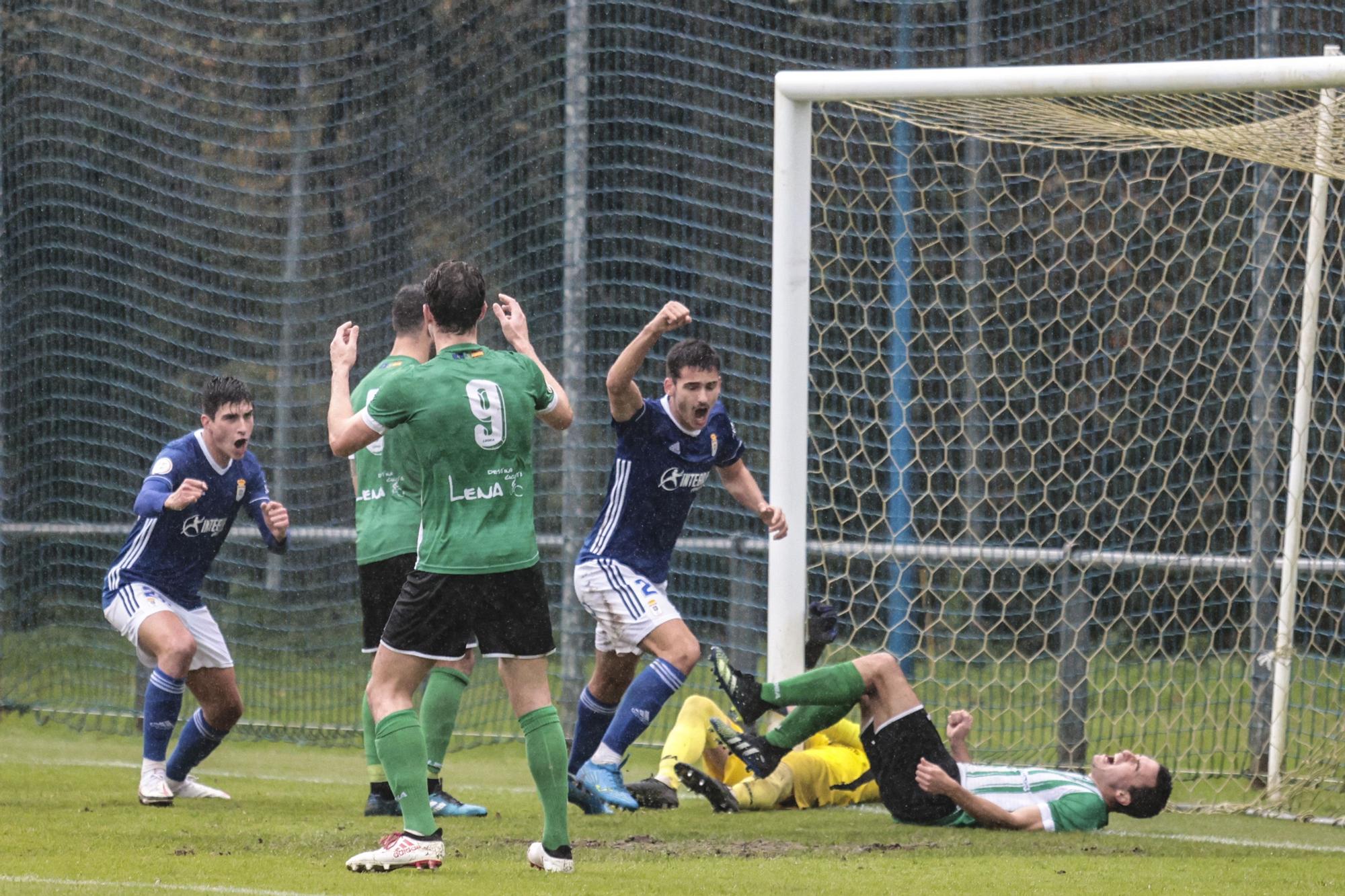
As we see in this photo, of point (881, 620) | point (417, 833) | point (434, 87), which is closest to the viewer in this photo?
point (417, 833)

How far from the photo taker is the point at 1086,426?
852 cm

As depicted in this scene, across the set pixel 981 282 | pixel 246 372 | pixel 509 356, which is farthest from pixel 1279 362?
pixel 246 372

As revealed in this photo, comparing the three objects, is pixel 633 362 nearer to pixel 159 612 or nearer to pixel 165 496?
pixel 165 496

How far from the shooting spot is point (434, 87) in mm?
10250

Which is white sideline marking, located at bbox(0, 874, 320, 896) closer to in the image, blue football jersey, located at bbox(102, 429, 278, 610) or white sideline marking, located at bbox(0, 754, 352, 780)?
blue football jersey, located at bbox(102, 429, 278, 610)

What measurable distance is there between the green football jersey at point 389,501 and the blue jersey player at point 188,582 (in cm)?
38

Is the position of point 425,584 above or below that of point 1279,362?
below

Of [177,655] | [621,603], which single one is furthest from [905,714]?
[177,655]

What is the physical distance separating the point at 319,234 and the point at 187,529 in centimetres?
343

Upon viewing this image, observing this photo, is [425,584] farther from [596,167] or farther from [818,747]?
[596,167]

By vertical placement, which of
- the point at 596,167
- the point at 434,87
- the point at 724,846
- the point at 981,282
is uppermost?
the point at 434,87

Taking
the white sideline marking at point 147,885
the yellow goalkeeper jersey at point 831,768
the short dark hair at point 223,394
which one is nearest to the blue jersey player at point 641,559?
the yellow goalkeeper jersey at point 831,768

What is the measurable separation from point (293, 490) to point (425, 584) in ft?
18.3

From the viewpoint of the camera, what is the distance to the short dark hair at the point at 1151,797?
6410 mm
